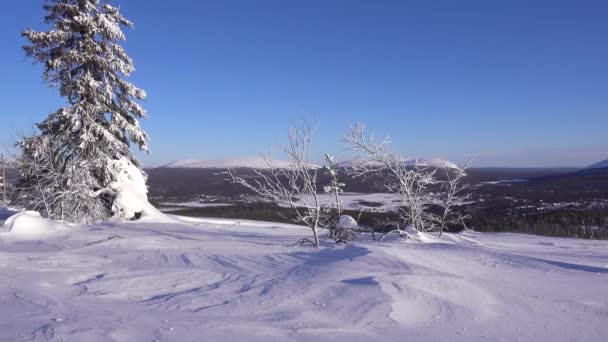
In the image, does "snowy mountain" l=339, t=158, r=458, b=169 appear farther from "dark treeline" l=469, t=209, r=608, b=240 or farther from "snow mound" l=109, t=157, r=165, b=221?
"dark treeline" l=469, t=209, r=608, b=240

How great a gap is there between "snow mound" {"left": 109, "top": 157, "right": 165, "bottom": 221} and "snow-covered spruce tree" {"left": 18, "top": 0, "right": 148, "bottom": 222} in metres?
0.25

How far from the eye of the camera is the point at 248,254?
27.6 feet

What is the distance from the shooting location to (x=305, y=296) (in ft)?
18.7

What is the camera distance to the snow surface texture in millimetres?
4520

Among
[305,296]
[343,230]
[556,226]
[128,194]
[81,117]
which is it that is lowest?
[556,226]

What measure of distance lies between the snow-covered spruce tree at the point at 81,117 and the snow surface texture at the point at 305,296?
10.2m

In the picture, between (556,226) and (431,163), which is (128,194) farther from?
(556,226)

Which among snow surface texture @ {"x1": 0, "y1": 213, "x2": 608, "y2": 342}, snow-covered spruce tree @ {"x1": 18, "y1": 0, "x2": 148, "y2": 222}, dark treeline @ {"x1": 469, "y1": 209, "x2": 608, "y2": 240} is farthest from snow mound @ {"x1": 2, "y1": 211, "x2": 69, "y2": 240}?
dark treeline @ {"x1": 469, "y1": 209, "x2": 608, "y2": 240}

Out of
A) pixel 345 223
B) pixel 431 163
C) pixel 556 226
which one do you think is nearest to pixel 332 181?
pixel 345 223

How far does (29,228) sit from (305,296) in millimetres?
9236

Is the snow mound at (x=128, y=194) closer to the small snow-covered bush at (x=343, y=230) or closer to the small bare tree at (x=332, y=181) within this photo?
the small bare tree at (x=332, y=181)

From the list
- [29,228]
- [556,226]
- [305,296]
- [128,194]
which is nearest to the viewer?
A: [305,296]

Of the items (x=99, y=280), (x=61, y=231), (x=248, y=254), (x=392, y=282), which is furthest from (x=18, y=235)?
(x=392, y=282)

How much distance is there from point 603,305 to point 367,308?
2.69m
